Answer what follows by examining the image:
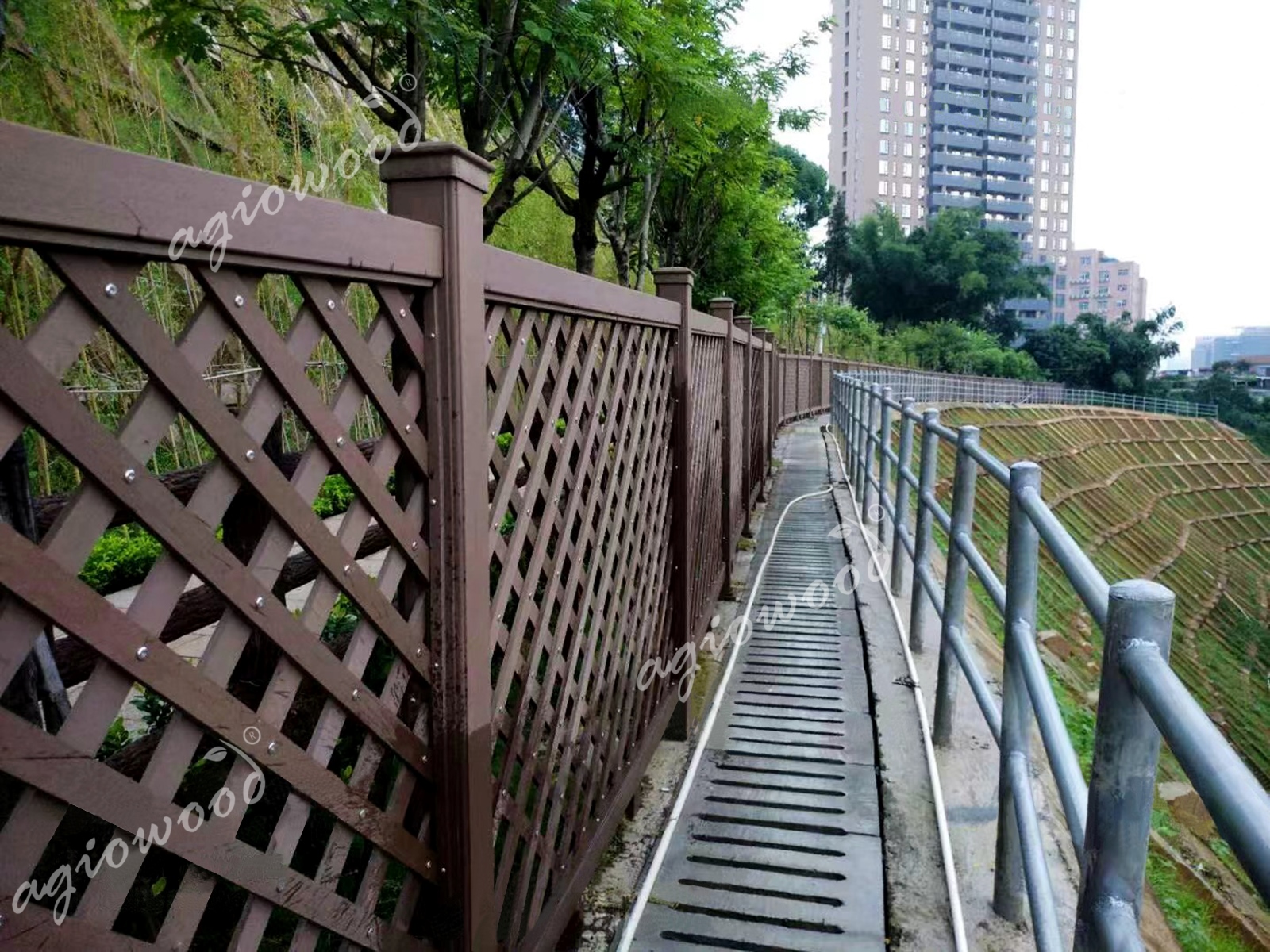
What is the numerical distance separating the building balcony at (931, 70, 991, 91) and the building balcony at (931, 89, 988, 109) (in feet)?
2.18

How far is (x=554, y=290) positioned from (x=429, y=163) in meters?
0.49

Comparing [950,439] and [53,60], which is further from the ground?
[53,60]

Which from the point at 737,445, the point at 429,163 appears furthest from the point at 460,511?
the point at 737,445

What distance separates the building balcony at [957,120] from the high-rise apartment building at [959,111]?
11 cm

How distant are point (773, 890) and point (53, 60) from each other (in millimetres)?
4546

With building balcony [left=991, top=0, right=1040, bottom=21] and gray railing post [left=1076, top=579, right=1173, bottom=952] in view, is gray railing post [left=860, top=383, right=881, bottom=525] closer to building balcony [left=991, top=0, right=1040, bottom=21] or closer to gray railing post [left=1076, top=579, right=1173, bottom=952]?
gray railing post [left=1076, top=579, right=1173, bottom=952]

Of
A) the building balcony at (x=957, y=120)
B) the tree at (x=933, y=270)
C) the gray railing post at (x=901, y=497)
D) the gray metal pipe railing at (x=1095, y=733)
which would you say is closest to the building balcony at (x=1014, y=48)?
the building balcony at (x=957, y=120)

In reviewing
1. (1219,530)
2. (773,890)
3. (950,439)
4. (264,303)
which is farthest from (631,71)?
(1219,530)

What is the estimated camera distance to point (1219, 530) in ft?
73.3

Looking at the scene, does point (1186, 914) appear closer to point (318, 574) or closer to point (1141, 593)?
point (1141, 593)

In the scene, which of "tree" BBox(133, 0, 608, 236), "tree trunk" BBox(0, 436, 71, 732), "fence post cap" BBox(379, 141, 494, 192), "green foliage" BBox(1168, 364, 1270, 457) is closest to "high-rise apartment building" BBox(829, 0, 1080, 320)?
"green foliage" BBox(1168, 364, 1270, 457)

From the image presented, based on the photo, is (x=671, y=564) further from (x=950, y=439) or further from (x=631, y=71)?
(x=631, y=71)

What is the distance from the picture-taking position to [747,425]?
647cm

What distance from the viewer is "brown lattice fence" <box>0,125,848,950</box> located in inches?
31.3
